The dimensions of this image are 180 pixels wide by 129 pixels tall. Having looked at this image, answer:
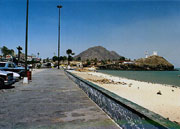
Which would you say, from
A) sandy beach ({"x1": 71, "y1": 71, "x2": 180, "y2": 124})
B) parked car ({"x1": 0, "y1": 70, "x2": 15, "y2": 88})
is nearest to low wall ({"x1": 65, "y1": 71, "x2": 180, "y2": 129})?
sandy beach ({"x1": 71, "y1": 71, "x2": 180, "y2": 124})

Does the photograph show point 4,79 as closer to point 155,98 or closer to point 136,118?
point 136,118

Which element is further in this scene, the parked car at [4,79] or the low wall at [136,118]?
the parked car at [4,79]

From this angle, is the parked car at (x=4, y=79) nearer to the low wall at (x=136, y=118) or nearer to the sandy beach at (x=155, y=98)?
the sandy beach at (x=155, y=98)

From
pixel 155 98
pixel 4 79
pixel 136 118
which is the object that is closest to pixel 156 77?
pixel 155 98

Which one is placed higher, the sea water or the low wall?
the low wall

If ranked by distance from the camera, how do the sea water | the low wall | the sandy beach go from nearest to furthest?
the low wall, the sandy beach, the sea water

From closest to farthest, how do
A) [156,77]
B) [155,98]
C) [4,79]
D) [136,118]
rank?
1. [136,118]
2. [4,79]
3. [155,98]
4. [156,77]

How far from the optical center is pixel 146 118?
3.17 meters

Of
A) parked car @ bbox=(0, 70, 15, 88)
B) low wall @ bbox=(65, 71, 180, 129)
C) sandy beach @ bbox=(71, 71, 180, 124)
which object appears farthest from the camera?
parked car @ bbox=(0, 70, 15, 88)

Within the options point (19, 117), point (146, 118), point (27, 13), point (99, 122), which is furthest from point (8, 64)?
point (146, 118)

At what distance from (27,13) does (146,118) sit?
17262mm

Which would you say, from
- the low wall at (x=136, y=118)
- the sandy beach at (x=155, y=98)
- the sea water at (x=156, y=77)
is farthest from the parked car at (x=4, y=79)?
the sea water at (x=156, y=77)

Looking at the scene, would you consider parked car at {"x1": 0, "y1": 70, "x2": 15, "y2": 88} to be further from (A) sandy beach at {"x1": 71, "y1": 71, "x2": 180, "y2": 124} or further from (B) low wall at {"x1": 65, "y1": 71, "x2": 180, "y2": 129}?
(B) low wall at {"x1": 65, "y1": 71, "x2": 180, "y2": 129}

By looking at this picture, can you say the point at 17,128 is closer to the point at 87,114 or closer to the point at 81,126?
the point at 81,126
